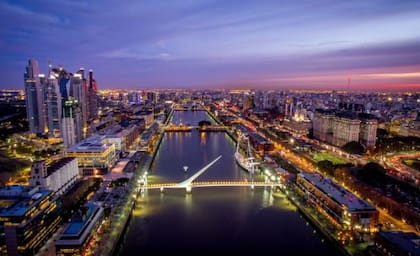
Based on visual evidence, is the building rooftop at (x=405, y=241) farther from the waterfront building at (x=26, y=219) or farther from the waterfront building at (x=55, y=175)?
the waterfront building at (x=55, y=175)

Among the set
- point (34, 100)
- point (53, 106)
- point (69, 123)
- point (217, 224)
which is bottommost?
point (217, 224)

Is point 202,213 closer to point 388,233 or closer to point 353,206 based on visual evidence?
point 353,206

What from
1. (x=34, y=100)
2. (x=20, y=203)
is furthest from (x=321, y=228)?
(x=34, y=100)

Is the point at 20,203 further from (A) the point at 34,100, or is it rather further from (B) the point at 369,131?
(B) the point at 369,131

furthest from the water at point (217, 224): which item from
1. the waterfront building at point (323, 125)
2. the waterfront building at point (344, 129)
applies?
the waterfront building at point (323, 125)

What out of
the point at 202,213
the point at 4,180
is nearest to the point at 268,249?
the point at 202,213
